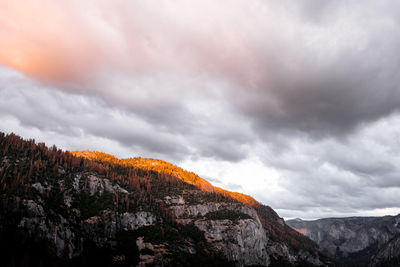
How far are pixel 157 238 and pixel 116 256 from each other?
3801 centimetres

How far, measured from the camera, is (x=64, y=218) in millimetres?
147125

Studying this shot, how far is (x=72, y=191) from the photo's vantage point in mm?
177250

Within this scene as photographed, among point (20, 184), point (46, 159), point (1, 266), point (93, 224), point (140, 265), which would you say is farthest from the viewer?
point (46, 159)

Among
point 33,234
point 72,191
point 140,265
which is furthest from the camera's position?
point 72,191

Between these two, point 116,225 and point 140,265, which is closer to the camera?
point 140,265

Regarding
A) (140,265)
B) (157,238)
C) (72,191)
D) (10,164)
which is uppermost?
(10,164)

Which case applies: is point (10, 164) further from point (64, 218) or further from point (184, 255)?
point (184, 255)

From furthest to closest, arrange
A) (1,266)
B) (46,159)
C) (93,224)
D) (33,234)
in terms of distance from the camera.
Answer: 1. (46,159)
2. (93,224)
3. (33,234)
4. (1,266)

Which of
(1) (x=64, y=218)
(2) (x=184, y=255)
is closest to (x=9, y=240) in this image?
(1) (x=64, y=218)

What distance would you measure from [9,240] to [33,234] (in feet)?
33.2

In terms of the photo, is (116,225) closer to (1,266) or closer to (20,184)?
(20,184)

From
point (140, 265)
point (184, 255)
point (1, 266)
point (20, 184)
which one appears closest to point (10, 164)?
point (20, 184)

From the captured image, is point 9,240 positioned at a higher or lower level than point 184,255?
A: higher

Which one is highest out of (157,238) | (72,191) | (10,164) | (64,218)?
(10,164)
